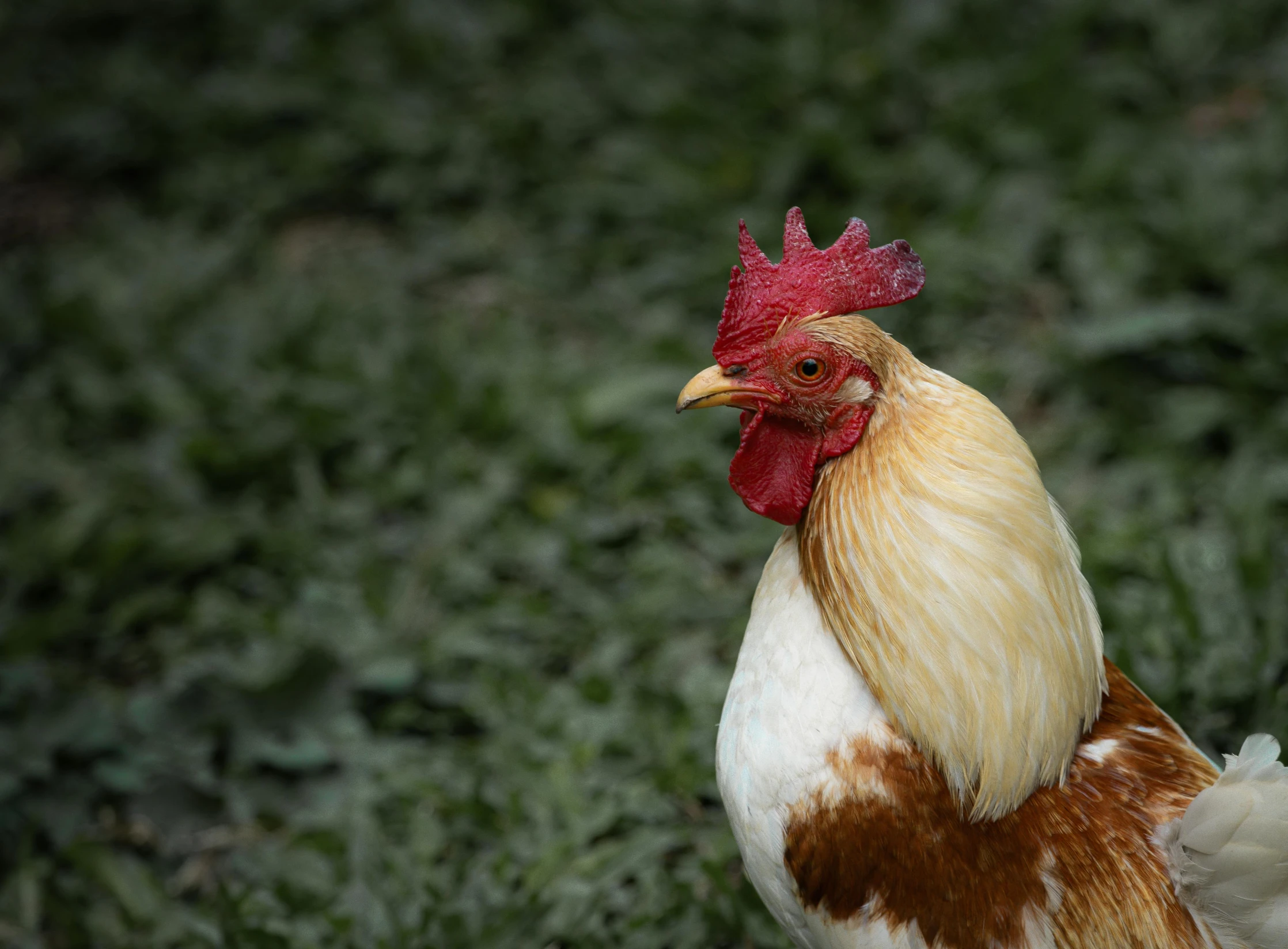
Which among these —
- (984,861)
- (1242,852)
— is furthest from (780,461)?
(1242,852)

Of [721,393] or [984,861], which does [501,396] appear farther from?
[984,861]

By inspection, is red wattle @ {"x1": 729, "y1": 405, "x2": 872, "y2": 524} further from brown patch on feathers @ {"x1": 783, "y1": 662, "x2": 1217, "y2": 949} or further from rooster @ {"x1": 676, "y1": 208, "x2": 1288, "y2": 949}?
brown patch on feathers @ {"x1": 783, "y1": 662, "x2": 1217, "y2": 949}

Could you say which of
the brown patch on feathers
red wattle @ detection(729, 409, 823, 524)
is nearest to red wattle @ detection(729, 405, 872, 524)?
red wattle @ detection(729, 409, 823, 524)

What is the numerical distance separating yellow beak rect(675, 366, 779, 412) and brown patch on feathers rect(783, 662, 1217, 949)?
0.63 m

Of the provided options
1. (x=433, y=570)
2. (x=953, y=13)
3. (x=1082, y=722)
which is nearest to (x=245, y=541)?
(x=433, y=570)

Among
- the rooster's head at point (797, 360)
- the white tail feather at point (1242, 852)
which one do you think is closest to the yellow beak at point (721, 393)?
the rooster's head at point (797, 360)

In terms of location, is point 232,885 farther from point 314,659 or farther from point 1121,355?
point 1121,355

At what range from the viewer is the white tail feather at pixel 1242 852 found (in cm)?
162

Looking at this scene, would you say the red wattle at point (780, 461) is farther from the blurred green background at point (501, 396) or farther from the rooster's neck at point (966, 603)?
the blurred green background at point (501, 396)

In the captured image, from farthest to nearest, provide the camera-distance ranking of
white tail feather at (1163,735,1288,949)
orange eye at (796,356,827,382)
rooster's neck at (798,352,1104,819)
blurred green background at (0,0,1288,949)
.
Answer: blurred green background at (0,0,1288,949) < orange eye at (796,356,827,382) < rooster's neck at (798,352,1104,819) < white tail feather at (1163,735,1288,949)

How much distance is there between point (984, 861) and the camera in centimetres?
173

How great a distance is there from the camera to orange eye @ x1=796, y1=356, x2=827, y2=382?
185 centimetres

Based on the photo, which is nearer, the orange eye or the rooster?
the rooster

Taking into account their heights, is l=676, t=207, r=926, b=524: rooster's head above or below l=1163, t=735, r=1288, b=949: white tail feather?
above
